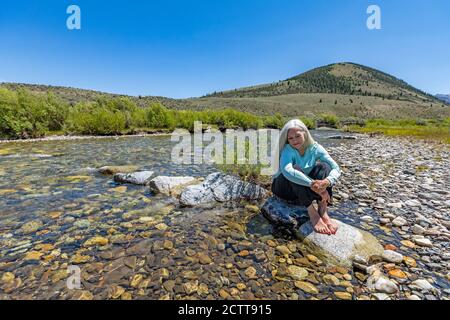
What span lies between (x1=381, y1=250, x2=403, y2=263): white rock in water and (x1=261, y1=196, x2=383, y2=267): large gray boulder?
0.07 m

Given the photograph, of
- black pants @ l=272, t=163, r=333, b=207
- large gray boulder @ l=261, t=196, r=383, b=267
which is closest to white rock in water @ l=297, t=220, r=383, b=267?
large gray boulder @ l=261, t=196, r=383, b=267

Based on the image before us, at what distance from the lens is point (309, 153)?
3.94 meters

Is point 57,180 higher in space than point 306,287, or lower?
higher

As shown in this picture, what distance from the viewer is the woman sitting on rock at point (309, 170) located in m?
3.54

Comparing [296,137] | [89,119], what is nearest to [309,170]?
[296,137]

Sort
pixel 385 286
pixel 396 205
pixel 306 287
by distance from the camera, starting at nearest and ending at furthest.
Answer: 1. pixel 385 286
2. pixel 306 287
3. pixel 396 205

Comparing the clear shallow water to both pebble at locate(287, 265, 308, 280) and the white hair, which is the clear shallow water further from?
pebble at locate(287, 265, 308, 280)

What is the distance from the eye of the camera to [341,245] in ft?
10.9

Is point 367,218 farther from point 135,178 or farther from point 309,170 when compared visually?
point 135,178

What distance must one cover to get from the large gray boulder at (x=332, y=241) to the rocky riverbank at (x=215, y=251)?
0.09 m

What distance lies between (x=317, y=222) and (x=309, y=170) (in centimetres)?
89

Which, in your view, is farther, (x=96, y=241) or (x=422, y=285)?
(x=96, y=241)

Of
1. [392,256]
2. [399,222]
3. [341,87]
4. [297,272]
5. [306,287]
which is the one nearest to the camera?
[306,287]
